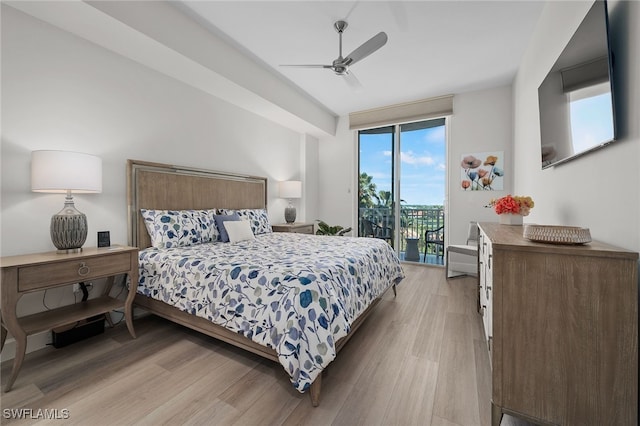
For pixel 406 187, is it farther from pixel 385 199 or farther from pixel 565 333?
pixel 565 333

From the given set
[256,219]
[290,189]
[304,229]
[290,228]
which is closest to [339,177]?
[290,189]

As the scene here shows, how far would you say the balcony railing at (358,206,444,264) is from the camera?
4.73 meters

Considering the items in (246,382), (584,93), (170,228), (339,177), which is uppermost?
(339,177)

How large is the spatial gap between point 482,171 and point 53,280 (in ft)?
16.5

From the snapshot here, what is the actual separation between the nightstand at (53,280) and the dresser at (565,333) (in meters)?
2.56

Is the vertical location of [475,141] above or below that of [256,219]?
above

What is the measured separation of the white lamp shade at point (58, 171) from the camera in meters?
1.83

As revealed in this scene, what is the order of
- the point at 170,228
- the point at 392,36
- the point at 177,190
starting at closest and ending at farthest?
the point at 170,228 < the point at 392,36 < the point at 177,190

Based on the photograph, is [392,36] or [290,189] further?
[290,189]

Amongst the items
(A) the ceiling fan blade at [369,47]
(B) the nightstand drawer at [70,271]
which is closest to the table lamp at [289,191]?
(A) the ceiling fan blade at [369,47]

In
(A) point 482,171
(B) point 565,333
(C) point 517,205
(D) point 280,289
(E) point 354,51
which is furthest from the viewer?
(A) point 482,171

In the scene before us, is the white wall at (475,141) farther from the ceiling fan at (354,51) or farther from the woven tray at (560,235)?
the woven tray at (560,235)

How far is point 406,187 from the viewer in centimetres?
490

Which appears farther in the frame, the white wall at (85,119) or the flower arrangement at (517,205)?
the flower arrangement at (517,205)
